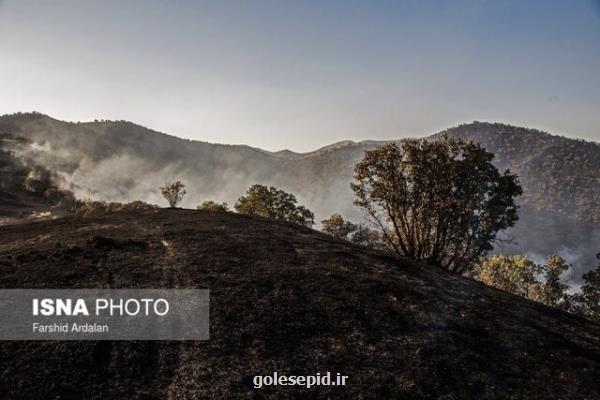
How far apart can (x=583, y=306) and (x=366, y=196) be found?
2963 centimetres

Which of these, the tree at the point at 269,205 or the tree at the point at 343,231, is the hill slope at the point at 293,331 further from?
the tree at the point at 343,231

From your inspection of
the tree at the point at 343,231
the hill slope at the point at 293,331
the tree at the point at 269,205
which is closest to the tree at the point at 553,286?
the tree at the point at 343,231

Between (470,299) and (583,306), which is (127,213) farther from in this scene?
(583,306)

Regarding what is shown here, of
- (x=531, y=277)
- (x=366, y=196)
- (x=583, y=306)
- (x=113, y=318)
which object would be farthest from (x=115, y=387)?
(x=531, y=277)

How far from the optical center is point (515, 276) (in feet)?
232

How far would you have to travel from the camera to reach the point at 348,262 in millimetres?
31156

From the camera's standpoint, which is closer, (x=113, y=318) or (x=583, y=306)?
(x=113, y=318)

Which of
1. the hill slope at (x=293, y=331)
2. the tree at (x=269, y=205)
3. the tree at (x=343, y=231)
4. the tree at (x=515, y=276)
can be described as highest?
the tree at (x=269, y=205)

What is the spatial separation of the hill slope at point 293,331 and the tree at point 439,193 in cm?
1062
